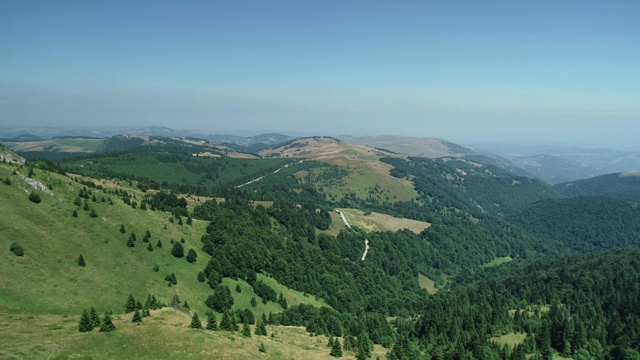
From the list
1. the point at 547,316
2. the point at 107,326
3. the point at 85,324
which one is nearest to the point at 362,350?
the point at 107,326

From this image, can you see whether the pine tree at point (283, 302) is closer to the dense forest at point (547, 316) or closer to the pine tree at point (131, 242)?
the dense forest at point (547, 316)

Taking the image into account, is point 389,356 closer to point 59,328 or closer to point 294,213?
point 59,328

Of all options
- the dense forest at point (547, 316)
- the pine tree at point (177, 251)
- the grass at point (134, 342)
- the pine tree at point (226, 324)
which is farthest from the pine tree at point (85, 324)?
the dense forest at point (547, 316)

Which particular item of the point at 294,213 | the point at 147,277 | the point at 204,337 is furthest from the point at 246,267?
the point at 294,213

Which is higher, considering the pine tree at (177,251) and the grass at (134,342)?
the grass at (134,342)

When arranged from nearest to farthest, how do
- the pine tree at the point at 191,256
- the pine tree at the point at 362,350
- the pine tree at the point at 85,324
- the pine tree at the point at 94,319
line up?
1. the pine tree at the point at 85,324
2. the pine tree at the point at 94,319
3. the pine tree at the point at 362,350
4. the pine tree at the point at 191,256

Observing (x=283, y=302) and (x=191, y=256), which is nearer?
(x=191, y=256)

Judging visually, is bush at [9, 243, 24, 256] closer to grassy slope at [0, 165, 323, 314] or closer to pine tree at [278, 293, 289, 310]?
grassy slope at [0, 165, 323, 314]

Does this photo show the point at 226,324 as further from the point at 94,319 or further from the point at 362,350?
the point at 362,350
